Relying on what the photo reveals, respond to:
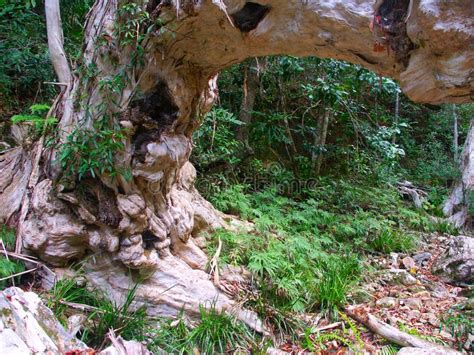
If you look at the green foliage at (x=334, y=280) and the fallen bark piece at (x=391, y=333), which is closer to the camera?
the fallen bark piece at (x=391, y=333)

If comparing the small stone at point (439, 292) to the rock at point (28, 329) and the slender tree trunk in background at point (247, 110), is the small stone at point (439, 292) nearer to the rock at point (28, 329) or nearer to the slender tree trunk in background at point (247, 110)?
the slender tree trunk in background at point (247, 110)

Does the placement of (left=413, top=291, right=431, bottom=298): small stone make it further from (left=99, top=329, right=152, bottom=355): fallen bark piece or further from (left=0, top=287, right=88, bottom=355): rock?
(left=0, top=287, right=88, bottom=355): rock

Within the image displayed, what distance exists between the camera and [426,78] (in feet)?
6.82

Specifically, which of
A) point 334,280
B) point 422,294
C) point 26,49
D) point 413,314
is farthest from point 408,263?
point 26,49

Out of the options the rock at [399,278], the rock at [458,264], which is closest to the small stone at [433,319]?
the rock at [399,278]

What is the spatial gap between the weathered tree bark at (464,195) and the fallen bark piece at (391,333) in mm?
4947

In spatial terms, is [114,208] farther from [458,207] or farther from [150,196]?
[458,207]

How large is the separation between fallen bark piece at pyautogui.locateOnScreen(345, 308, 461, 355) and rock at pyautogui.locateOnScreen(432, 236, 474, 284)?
1913 mm

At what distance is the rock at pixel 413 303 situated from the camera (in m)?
4.24

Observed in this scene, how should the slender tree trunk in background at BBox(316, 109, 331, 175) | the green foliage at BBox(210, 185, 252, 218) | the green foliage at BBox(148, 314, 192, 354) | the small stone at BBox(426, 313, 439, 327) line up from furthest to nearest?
the slender tree trunk in background at BBox(316, 109, 331, 175)
the green foliage at BBox(210, 185, 252, 218)
the small stone at BBox(426, 313, 439, 327)
the green foliage at BBox(148, 314, 192, 354)

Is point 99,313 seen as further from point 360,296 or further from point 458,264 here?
point 458,264

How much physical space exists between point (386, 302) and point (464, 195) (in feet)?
16.2

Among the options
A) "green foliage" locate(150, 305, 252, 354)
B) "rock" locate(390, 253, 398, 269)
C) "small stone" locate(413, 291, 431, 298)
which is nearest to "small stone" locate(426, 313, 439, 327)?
"small stone" locate(413, 291, 431, 298)

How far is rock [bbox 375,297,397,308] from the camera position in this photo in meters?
4.22
